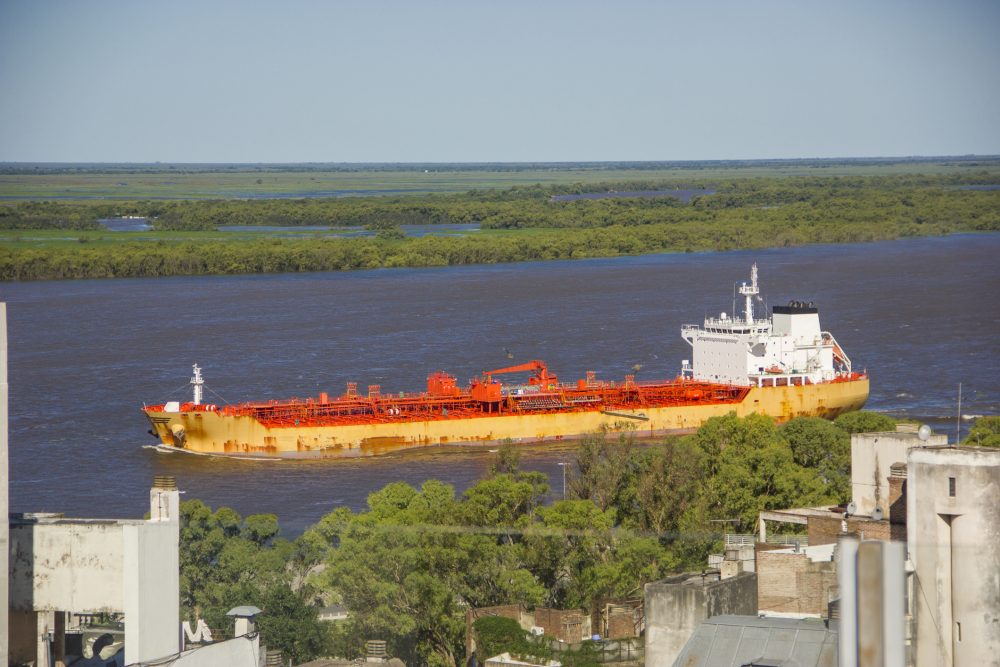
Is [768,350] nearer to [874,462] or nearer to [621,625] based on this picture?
[621,625]

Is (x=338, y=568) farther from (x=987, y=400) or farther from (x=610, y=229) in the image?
(x=610, y=229)

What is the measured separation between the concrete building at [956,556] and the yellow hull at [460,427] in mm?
22544

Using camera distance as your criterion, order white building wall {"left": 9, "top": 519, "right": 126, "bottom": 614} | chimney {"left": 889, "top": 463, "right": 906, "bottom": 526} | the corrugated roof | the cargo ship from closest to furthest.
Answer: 1. white building wall {"left": 9, "top": 519, "right": 126, "bottom": 614}
2. the corrugated roof
3. chimney {"left": 889, "top": 463, "right": 906, "bottom": 526}
4. the cargo ship

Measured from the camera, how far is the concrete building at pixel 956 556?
9.71m

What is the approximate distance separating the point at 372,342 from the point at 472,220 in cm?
7196

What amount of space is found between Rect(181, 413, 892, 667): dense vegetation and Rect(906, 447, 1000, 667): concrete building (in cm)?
617

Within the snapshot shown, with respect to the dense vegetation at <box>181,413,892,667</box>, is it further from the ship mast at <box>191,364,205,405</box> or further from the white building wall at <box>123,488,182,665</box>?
the ship mast at <box>191,364,205,405</box>

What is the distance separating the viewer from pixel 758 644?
9938 mm

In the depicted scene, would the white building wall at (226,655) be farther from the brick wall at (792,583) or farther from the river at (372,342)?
the river at (372,342)

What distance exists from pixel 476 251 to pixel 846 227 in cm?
2607

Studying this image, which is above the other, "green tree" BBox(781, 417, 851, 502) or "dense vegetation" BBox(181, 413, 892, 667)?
"green tree" BBox(781, 417, 851, 502)

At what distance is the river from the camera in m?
31.8

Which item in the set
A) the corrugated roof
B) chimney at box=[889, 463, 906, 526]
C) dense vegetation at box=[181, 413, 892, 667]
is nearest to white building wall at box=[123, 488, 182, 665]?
the corrugated roof

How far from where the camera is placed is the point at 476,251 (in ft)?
279
